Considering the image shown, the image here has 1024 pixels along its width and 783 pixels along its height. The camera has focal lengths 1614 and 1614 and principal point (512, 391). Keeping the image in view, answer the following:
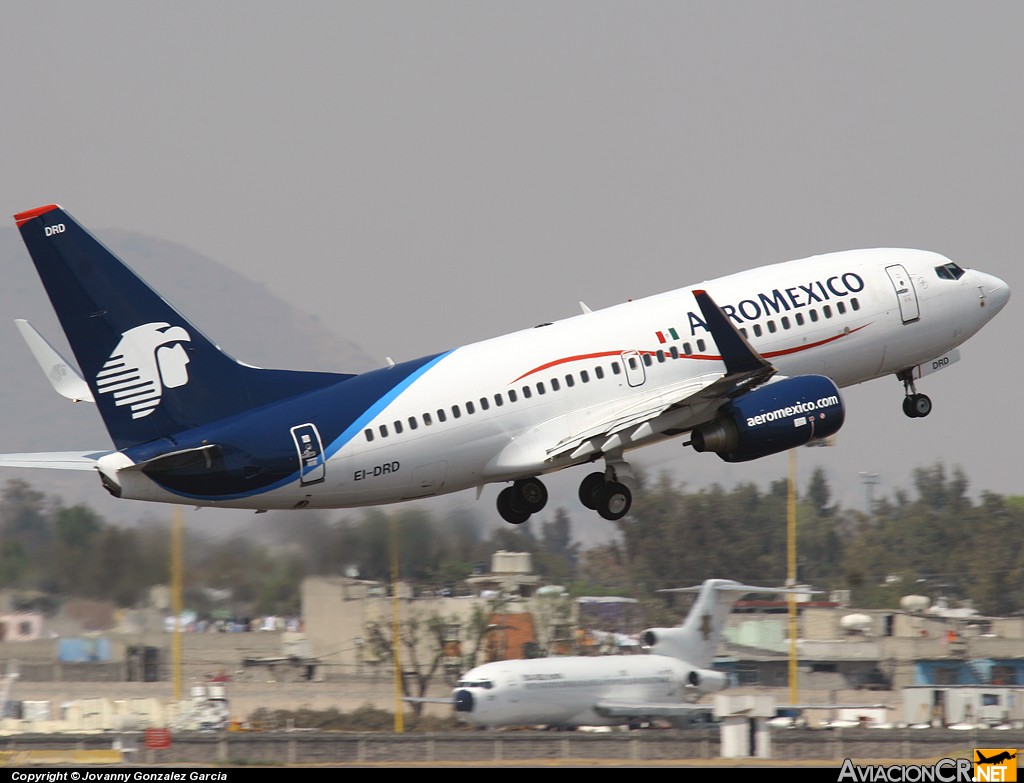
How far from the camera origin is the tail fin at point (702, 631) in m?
58.5

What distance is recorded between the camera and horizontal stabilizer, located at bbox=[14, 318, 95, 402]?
138 ft

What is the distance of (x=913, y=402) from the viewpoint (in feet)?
153

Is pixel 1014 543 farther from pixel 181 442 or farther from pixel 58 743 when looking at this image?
pixel 181 442

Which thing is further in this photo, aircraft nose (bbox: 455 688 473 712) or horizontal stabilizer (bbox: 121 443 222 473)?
aircraft nose (bbox: 455 688 473 712)

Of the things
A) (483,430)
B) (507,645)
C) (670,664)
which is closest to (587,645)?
(507,645)

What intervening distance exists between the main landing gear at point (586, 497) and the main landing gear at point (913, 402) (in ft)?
33.5

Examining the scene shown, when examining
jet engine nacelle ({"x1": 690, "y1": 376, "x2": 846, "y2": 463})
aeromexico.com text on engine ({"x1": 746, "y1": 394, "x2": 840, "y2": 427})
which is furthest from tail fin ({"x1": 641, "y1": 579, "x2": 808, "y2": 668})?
aeromexico.com text on engine ({"x1": 746, "y1": 394, "x2": 840, "y2": 427})

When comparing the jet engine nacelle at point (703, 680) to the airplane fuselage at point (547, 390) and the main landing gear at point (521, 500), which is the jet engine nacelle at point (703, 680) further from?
the main landing gear at point (521, 500)

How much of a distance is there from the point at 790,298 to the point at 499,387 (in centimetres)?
858

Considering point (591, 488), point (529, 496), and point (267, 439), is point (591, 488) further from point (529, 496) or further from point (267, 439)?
point (267, 439)

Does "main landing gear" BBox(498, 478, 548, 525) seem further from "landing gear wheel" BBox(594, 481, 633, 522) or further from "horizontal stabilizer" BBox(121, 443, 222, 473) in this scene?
"horizontal stabilizer" BBox(121, 443, 222, 473)

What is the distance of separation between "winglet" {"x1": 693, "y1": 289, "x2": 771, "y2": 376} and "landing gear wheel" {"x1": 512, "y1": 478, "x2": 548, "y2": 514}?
21.0 feet

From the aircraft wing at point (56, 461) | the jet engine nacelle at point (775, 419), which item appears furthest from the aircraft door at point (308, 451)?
the jet engine nacelle at point (775, 419)

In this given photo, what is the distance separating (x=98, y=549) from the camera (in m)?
51.3
